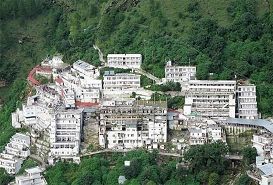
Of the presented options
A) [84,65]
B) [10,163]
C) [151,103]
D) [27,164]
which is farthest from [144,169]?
[84,65]

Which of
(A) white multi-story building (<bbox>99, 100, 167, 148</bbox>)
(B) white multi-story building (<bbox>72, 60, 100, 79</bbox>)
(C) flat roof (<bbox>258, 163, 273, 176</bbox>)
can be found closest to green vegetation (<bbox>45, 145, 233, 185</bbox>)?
(A) white multi-story building (<bbox>99, 100, 167, 148</bbox>)

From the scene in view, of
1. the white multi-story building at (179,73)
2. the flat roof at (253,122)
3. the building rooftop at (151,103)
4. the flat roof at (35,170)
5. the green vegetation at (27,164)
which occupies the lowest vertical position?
the flat roof at (35,170)

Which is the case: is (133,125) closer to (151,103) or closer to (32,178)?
(151,103)

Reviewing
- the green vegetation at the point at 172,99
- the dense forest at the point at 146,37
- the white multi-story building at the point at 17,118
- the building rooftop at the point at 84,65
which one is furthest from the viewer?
the building rooftop at the point at 84,65

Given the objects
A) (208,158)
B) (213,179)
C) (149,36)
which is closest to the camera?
(213,179)

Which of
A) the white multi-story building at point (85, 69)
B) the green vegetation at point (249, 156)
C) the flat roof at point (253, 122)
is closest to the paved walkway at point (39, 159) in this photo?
the white multi-story building at point (85, 69)

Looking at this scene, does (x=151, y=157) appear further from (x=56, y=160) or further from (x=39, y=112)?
(x=39, y=112)

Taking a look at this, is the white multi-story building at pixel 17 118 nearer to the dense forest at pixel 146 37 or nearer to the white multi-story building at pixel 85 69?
the dense forest at pixel 146 37
